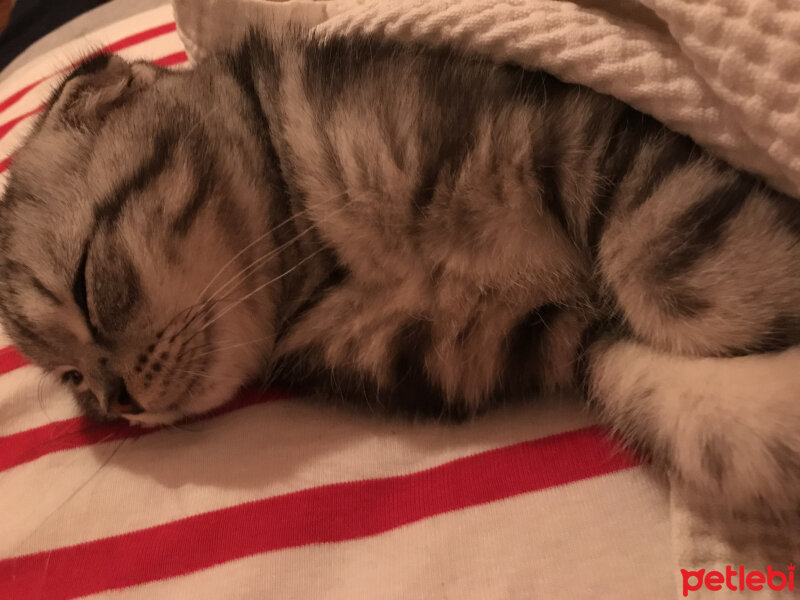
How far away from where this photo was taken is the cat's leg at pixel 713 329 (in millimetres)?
555

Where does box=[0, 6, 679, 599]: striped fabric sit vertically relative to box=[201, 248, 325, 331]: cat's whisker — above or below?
below

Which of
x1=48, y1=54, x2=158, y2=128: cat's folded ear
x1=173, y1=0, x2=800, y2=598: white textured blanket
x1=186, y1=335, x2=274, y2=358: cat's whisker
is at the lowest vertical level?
x1=186, y1=335, x2=274, y2=358: cat's whisker

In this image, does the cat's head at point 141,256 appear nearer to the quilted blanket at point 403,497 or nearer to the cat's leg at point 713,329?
the quilted blanket at point 403,497

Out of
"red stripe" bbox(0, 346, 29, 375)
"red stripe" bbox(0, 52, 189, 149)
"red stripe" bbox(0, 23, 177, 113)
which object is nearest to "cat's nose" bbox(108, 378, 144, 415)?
"red stripe" bbox(0, 346, 29, 375)

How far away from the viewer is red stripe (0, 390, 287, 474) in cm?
83

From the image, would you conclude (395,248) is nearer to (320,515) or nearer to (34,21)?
(320,515)

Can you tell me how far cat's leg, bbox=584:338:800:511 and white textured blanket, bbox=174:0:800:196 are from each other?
18 cm

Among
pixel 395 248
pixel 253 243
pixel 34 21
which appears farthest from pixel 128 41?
pixel 395 248

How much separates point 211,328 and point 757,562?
1.87 feet

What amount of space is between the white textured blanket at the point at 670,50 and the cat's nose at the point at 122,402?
48 centimetres

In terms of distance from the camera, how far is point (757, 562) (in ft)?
1.77

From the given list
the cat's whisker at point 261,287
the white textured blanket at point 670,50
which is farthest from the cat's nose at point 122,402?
the white textured blanket at point 670,50

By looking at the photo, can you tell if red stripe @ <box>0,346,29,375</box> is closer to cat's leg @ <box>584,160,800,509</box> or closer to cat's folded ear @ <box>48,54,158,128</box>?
cat's folded ear @ <box>48,54,158,128</box>

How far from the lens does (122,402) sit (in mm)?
773
